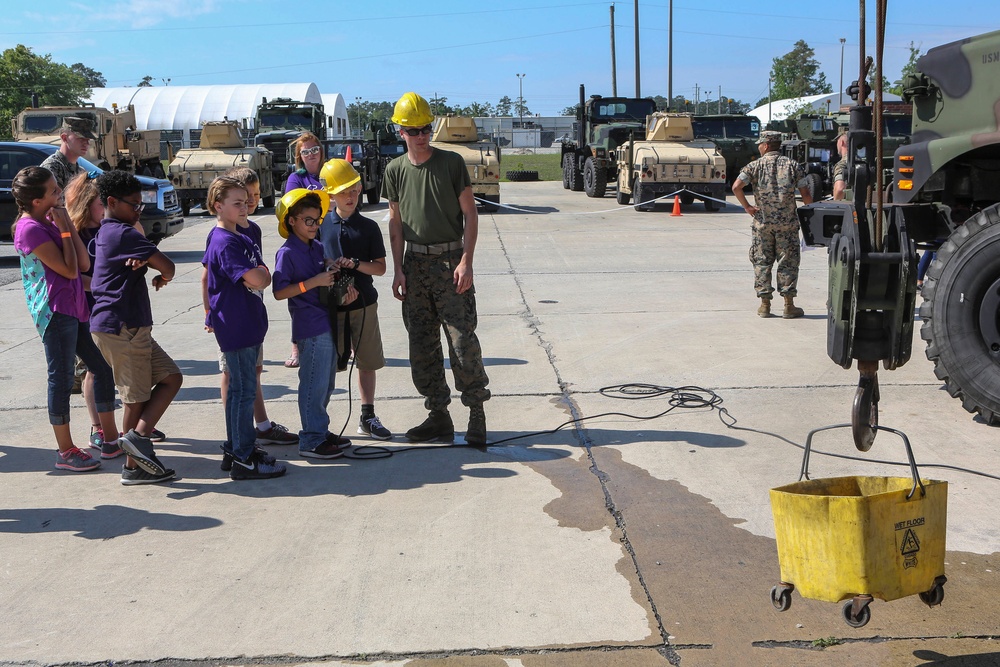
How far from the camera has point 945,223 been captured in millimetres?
6551

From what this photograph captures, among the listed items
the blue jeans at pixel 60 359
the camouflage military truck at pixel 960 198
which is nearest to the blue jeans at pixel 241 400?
the blue jeans at pixel 60 359

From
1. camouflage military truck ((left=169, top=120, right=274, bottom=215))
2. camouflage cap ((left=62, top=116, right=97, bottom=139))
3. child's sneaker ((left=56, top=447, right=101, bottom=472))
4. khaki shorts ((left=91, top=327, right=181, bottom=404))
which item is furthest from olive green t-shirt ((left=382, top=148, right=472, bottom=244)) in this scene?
camouflage military truck ((left=169, top=120, right=274, bottom=215))

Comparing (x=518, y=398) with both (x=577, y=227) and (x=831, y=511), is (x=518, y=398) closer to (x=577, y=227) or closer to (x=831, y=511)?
(x=831, y=511)

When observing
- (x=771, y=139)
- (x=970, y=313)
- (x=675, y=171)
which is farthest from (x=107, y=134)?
(x=970, y=313)

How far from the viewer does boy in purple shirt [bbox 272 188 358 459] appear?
5270 mm

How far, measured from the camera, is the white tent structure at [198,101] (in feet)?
285

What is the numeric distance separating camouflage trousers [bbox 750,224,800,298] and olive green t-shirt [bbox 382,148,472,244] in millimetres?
4497

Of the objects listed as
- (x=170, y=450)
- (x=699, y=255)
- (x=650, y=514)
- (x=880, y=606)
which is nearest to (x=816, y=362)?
(x=650, y=514)

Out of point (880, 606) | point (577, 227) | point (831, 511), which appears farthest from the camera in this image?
point (577, 227)

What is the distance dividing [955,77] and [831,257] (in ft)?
10.7

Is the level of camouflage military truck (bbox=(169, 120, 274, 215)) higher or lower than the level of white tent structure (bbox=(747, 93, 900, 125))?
lower

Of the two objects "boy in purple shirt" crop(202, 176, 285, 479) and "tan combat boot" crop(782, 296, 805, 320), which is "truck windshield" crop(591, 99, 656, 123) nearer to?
"tan combat boot" crop(782, 296, 805, 320)

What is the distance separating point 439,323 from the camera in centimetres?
569

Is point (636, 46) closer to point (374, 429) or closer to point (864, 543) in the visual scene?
point (374, 429)
